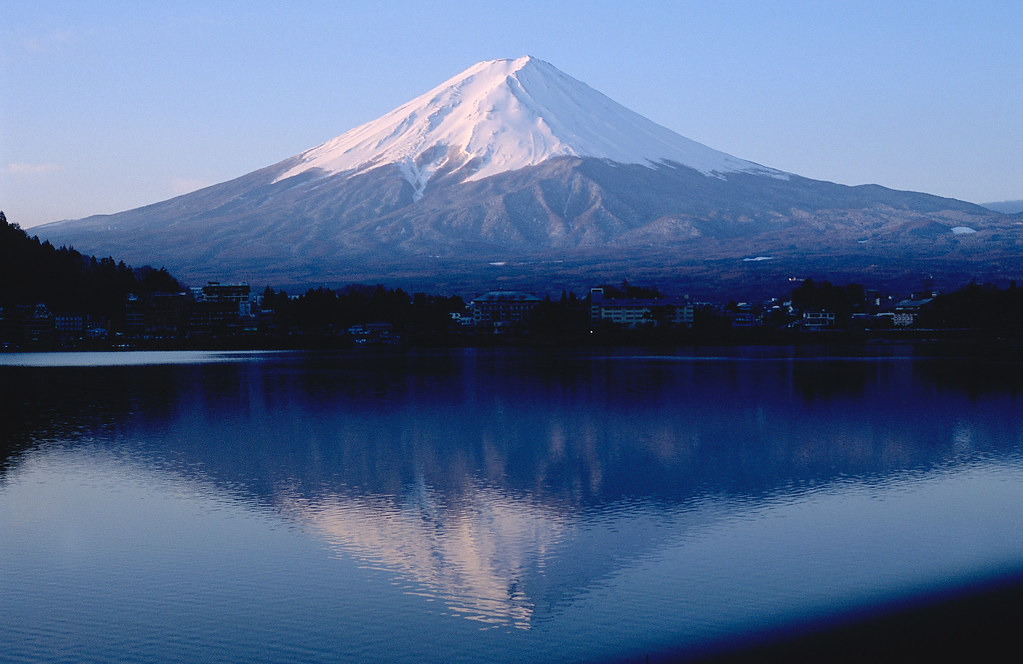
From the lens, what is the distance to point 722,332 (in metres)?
104

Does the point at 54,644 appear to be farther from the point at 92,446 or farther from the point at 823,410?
the point at 823,410

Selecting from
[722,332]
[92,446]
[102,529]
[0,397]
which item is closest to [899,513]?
[102,529]

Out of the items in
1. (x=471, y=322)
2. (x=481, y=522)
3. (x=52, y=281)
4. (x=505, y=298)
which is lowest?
(x=471, y=322)

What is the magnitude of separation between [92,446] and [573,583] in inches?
723

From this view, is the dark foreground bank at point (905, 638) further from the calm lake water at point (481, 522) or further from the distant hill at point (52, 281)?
the distant hill at point (52, 281)

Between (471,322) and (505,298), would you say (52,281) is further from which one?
(505,298)

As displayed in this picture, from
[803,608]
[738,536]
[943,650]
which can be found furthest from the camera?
[738,536]

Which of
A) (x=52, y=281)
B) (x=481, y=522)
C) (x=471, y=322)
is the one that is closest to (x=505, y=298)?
(x=471, y=322)

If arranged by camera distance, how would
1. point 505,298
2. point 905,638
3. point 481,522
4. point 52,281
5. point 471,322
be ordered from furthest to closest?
point 505,298 → point 471,322 → point 52,281 → point 481,522 → point 905,638

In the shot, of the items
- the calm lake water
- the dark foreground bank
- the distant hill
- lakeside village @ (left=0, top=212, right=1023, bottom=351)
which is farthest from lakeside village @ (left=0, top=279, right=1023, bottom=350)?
the dark foreground bank

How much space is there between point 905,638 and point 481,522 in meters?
8.03

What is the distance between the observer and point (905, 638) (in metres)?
12.3

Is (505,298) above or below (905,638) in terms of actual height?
above

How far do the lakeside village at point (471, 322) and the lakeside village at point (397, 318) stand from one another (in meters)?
0.15
